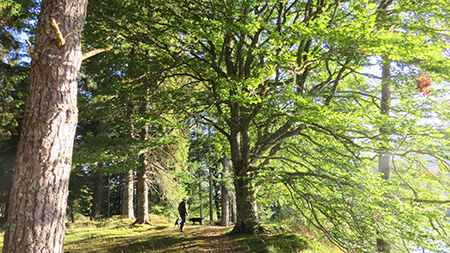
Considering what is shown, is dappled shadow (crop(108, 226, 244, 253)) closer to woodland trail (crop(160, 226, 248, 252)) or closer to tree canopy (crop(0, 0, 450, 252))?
woodland trail (crop(160, 226, 248, 252))

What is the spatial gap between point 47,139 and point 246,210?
6896mm

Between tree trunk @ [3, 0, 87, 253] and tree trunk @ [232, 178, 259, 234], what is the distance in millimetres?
6196

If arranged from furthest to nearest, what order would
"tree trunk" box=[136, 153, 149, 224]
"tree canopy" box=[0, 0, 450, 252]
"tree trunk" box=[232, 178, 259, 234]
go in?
1. "tree trunk" box=[136, 153, 149, 224]
2. "tree trunk" box=[232, 178, 259, 234]
3. "tree canopy" box=[0, 0, 450, 252]

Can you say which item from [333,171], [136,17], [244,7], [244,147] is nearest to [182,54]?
[136,17]

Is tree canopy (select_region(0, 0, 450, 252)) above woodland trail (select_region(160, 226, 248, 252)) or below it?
above

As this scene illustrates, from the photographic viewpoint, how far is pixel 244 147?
359 inches

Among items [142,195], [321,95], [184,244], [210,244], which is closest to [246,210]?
[210,244]

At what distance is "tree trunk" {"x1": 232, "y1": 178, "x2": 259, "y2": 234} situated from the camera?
28.2ft

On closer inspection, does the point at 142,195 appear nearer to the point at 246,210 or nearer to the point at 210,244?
the point at 210,244

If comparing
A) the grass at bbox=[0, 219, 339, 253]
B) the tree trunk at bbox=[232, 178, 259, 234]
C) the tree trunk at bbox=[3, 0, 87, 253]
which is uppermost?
the tree trunk at bbox=[3, 0, 87, 253]

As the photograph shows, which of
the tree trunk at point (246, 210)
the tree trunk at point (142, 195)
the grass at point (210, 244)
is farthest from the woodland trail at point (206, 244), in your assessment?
the tree trunk at point (142, 195)

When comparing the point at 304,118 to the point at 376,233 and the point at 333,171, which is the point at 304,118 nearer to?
the point at 333,171

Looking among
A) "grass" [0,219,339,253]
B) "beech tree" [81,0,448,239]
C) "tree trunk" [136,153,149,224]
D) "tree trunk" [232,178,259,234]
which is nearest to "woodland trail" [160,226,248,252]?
"grass" [0,219,339,253]

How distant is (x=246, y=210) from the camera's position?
28.5ft
